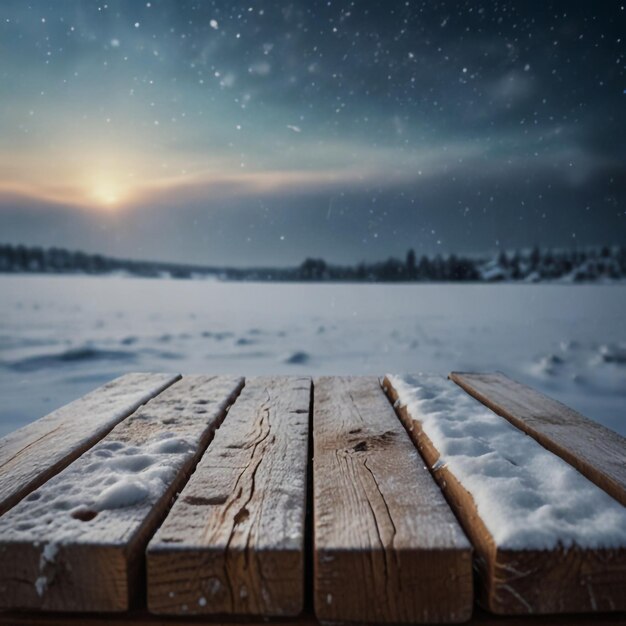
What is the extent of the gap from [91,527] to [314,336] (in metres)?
6.38

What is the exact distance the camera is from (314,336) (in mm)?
7246

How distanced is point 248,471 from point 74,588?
0.37 meters

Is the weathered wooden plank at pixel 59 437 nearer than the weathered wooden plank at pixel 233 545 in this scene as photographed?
No

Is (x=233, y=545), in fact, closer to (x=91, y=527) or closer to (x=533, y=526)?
(x=91, y=527)

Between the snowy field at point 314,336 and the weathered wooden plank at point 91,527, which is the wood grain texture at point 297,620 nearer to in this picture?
the weathered wooden plank at point 91,527

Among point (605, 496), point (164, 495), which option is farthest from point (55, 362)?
point (605, 496)

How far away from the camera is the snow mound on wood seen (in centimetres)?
82

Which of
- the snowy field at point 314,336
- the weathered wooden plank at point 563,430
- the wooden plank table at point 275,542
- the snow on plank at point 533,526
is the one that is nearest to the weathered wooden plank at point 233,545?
the wooden plank table at point 275,542

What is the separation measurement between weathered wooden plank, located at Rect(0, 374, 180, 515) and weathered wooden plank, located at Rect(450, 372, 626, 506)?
1.06 metres

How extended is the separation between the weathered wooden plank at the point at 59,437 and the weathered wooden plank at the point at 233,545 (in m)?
0.31

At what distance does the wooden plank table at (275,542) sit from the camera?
808 mm

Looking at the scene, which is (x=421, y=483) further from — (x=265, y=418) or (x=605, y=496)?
(x=265, y=418)

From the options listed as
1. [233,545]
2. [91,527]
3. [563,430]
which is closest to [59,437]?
[91,527]

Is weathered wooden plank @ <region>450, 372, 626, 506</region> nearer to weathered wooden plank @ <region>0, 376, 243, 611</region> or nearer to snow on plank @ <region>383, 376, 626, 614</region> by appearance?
snow on plank @ <region>383, 376, 626, 614</region>
